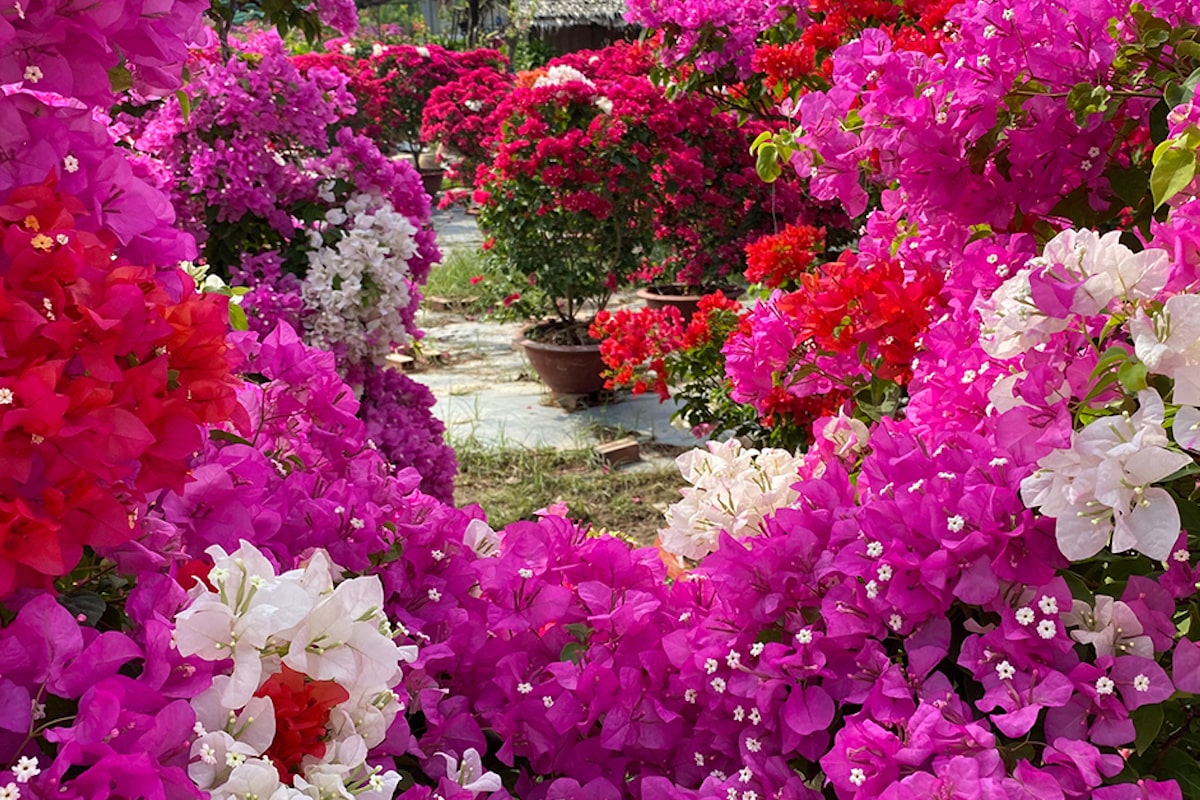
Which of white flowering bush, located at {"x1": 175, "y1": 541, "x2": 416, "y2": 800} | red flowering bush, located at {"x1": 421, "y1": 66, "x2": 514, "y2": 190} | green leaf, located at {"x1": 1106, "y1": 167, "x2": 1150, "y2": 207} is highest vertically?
green leaf, located at {"x1": 1106, "y1": 167, "x2": 1150, "y2": 207}

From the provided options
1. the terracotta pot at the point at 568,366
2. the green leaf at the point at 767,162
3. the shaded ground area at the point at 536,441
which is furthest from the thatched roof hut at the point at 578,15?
the green leaf at the point at 767,162

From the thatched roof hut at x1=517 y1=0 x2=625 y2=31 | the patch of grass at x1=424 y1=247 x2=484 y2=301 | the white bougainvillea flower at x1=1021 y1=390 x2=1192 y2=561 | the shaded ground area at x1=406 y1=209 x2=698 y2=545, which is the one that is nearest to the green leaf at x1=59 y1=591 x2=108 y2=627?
the white bougainvillea flower at x1=1021 y1=390 x2=1192 y2=561

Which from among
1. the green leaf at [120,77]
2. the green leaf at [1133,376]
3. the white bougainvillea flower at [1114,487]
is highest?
the green leaf at [120,77]

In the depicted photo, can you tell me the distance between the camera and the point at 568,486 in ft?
14.1

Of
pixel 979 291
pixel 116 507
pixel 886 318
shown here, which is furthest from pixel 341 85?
pixel 116 507

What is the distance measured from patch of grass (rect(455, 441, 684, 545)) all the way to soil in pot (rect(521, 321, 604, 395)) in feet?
2.08

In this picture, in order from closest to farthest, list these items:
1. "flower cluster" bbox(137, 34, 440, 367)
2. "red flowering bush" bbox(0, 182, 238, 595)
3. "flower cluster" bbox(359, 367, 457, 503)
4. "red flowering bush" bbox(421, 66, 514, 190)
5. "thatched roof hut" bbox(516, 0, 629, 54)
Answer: "red flowering bush" bbox(0, 182, 238, 595)
"flower cluster" bbox(137, 34, 440, 367)
"flower cluster" bbox(359, 367, 457, 503)
"red flowering bush" bbox(421, 66, 514, 190)
"thatched roof hut" bbox(516, 0, 629, 54)

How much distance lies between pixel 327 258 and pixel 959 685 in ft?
7.03

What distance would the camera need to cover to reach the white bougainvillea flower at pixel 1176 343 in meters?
0.87

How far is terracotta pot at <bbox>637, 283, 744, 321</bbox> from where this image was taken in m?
5.48

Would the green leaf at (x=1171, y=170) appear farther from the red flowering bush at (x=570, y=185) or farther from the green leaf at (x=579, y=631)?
the red flowering bush at (x=570, y=185)

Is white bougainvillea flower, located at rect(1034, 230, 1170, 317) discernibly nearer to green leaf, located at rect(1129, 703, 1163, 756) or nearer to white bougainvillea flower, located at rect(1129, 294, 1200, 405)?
white bougainvillea flower, located at rect(1129, 294, 1200, 405)

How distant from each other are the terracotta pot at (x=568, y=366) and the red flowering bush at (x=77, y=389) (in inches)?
167

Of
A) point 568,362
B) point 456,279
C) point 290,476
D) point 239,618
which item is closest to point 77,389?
point 239,618
